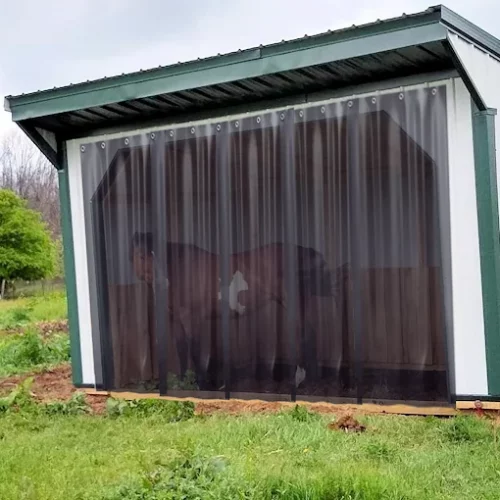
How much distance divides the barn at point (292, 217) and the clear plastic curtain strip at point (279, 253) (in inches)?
0.5

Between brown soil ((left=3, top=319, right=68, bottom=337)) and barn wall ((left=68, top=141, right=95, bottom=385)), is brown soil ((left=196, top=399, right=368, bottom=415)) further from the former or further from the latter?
brown soil ((left=3, top=319, right=68, bottom=337))

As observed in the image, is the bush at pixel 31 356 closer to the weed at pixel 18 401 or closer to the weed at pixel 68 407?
the weed at pixel 18 401

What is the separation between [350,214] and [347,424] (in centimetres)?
162

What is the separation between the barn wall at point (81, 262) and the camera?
7.14 metres

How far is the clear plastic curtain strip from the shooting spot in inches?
223

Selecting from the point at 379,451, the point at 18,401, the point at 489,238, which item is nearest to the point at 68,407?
the point at 18,401

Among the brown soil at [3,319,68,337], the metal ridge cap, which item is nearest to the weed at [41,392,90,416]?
the metal ridge cap

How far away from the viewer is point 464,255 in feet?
17.8

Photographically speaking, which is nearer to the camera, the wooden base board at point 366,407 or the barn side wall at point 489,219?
the barn side wall at point 489,219

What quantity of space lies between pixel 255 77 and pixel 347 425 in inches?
103

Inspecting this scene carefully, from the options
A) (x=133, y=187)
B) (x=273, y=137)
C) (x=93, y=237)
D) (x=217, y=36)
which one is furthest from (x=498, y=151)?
(x=217, y=36)

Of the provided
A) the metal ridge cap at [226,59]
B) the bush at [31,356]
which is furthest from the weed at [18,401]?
the metal ridge cap at [226,59]

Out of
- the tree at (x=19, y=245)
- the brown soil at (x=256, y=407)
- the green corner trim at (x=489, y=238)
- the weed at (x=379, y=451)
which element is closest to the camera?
the weed at (x=379, y=451)

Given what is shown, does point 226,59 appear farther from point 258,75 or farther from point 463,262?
point 463,262
